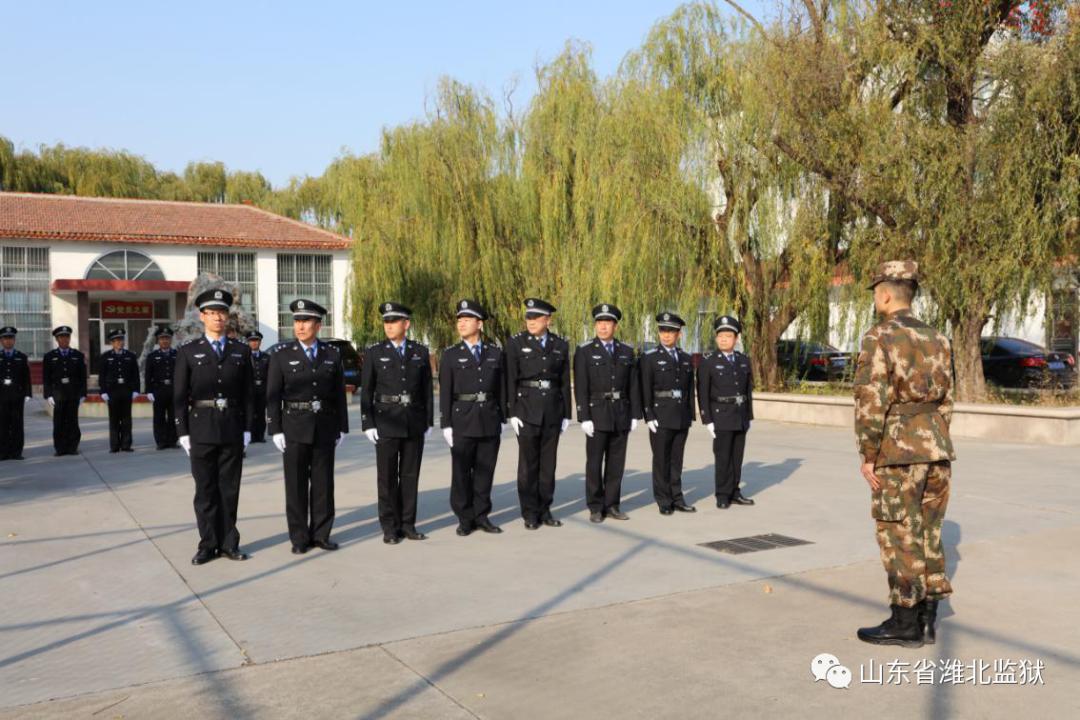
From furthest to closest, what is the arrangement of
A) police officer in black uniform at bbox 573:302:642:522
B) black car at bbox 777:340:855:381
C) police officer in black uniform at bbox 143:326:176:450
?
black car at bbox 777:340:855:381
police officer in black uniform at bbox 143:326:176:450
police officer in black uniform at bbox 573:302:642:522

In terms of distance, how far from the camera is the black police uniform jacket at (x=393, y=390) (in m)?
7.24

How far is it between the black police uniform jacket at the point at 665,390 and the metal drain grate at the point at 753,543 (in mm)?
1559

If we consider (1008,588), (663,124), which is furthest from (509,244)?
(1008,588)

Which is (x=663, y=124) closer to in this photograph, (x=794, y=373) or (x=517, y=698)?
(x=794, y=373)

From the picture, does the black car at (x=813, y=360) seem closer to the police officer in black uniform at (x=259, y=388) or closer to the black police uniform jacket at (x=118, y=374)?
the police officer in black uniform at (x=259, y=388)

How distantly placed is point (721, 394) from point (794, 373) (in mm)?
10909

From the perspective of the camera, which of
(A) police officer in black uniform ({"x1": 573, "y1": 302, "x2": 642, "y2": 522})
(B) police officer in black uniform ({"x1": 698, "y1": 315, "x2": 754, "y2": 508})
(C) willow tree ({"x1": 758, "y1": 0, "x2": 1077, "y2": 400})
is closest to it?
(A) police officer in black uniform ({"x1": 573, "y1": 302, "x2": 642, "y2": 522})

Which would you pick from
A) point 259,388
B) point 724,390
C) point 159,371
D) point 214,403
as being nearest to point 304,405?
point 214,403

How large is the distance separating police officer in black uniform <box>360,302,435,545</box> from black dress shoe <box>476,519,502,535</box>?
19.7 inches

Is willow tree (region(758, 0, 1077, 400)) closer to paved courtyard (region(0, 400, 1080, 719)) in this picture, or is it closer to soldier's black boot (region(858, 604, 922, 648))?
paved courtyard (region(0, 400, 1080, 719))

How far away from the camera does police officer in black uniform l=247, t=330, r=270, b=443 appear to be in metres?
7.04

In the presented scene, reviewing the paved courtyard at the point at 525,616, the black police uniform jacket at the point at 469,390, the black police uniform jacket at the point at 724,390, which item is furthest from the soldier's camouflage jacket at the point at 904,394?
the black police uniform jacket at the point at 724,390

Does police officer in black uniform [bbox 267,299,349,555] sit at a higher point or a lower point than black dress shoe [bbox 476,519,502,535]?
higher

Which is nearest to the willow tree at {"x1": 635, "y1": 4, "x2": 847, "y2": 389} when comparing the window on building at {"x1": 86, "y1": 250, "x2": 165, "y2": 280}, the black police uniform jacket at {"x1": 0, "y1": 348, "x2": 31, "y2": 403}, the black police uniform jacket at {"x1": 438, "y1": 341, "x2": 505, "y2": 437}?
the black police uniform jacket at {"x1": 438, "y1": 341, "x2": 505, "y2": 437}
